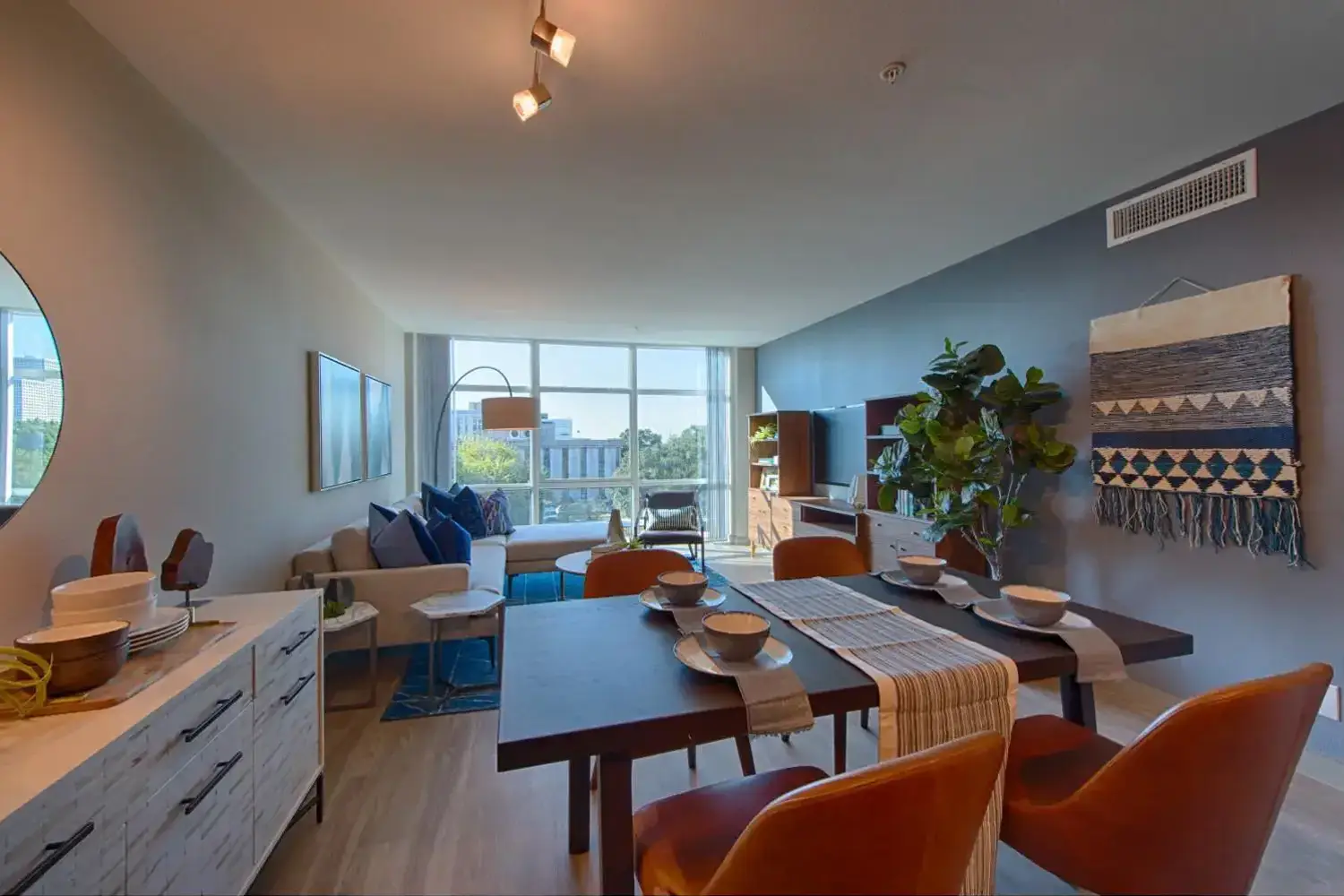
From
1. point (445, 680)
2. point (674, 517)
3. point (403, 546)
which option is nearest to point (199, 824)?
point (445, 680)

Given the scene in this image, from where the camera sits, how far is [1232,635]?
228 cm

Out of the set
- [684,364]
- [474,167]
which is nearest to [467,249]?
[474,167]

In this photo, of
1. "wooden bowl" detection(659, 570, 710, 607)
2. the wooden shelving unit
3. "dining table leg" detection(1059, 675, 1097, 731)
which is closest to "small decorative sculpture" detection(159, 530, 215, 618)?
"wooden bowl" detection(659, 570, 710, 607)

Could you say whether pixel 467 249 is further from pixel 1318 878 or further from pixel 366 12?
pixel 1318 878

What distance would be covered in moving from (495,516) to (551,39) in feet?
13.6

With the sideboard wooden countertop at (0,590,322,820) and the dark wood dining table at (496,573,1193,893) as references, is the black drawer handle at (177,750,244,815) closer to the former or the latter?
the sideboard wooden countertop at (0,590,322,820)

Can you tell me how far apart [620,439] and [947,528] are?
4193mm

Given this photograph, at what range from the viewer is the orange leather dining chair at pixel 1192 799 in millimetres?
878

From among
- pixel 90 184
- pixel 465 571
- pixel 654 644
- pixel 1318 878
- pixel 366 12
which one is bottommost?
pixel 1318 878

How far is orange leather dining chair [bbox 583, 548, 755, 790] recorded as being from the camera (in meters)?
1.88

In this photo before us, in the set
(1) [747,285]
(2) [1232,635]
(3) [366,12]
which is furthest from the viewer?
(1) [747,285]

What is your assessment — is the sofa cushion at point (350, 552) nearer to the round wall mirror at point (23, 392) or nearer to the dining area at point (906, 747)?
the round wall mirror at point (23, 392)

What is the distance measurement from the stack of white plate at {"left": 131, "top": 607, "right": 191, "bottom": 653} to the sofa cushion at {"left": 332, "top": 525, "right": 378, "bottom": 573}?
59.2 inches

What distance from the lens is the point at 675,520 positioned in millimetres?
5605
